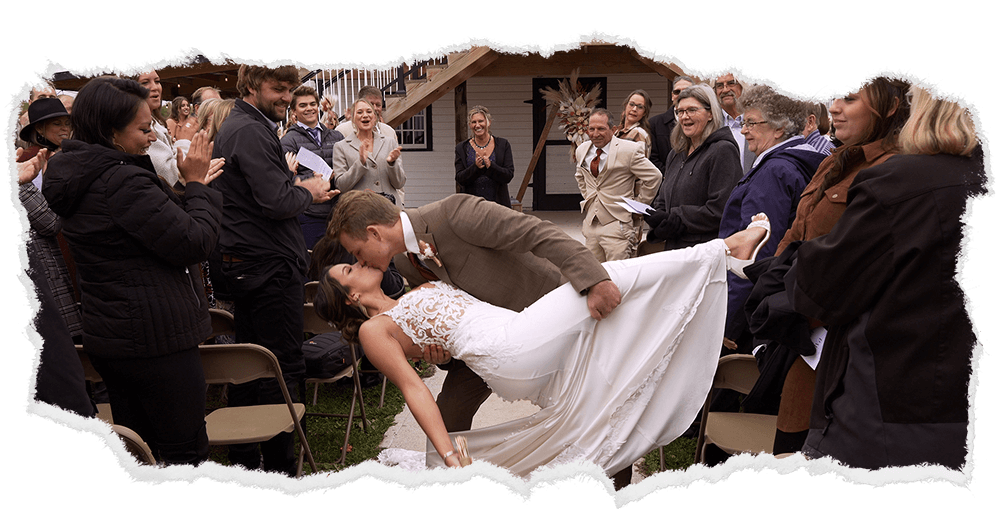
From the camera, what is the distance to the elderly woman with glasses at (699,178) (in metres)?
4.19

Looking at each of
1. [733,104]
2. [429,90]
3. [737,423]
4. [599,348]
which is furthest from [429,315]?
[429,90]

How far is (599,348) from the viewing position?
8.05 ft

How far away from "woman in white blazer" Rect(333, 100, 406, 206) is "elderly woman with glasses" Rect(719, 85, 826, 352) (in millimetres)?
3514

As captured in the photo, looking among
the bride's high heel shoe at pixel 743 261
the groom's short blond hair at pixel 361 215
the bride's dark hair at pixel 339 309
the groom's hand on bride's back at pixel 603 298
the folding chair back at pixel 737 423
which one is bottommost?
the folding chair back at pixel 737 423

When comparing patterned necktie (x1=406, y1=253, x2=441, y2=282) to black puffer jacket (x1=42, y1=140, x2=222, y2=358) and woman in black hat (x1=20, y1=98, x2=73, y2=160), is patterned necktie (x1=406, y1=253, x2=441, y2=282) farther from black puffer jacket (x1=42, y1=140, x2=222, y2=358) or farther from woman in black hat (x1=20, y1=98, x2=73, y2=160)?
woman in black hat (x1=20, y1=98, x2=73, y2=160)

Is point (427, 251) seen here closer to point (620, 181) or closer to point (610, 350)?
point (610, 350)

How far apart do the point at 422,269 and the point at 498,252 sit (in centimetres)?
30

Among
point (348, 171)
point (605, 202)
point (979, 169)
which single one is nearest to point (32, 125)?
point (348, 171)

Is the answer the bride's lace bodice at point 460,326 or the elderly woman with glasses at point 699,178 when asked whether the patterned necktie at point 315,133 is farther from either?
the bride's lace bodice at point 460,326

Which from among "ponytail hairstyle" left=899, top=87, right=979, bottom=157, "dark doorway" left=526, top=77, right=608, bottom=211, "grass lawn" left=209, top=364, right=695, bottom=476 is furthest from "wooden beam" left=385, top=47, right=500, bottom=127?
"ponytail hairstyle" left=899, top=87, right=979, bottom=157

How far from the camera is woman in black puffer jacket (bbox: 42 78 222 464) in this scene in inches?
95.0

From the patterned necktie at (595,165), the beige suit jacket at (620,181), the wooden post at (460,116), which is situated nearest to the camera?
the beige suit jacket at (620,181)

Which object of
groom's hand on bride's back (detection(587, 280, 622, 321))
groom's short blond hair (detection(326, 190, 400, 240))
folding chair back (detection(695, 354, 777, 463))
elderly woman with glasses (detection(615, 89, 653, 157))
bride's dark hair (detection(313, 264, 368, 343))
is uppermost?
elderly woman with glasses (detection(615, 89, 653, 157))

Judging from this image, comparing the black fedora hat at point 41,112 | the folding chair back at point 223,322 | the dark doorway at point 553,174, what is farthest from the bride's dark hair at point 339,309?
the dark doorway at point 553,174
